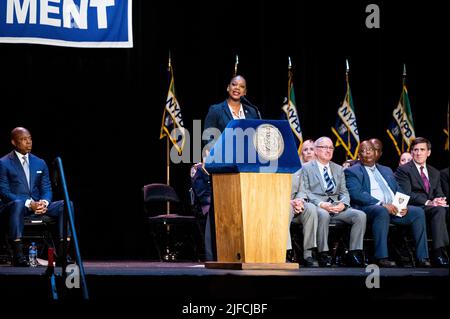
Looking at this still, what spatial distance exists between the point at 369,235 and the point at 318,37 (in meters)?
2.97

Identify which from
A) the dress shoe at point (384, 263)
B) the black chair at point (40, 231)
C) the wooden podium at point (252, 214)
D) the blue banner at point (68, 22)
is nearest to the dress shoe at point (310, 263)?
the dress shoe at point (384, 263)

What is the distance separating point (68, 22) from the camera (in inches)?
328

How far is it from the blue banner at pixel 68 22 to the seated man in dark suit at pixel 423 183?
3.11m

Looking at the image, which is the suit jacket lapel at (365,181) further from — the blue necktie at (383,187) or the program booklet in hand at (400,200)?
the program booklet in hand at (400,200)

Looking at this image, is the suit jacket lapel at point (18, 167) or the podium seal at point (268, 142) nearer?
the podium seal at point (268, 142)

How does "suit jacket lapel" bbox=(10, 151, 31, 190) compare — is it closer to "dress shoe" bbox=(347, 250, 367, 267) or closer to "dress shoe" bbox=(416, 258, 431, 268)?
"dress shoe" bbox=(347, 250, 367, 267)

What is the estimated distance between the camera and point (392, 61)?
11.3 metres

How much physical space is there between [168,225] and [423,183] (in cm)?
306

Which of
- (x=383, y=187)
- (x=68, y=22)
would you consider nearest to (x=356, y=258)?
(x=383, y=187)

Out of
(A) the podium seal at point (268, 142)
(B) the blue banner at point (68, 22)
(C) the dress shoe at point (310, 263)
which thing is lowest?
(C) the dress shoe at point (310, 263)

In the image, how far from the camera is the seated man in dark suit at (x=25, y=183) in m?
8.10
